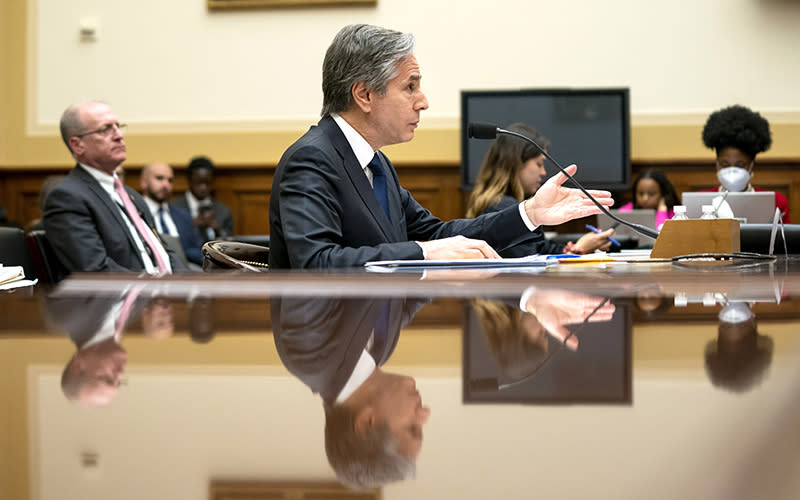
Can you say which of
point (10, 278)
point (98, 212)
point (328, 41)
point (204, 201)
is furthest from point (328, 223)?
point (328, 41)

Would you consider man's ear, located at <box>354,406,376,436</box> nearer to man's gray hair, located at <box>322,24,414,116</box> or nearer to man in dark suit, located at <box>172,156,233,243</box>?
man's gray hair, located at <box>322,24,414,116</box>

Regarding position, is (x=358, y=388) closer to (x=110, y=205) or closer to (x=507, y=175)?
(x=110, y=205)

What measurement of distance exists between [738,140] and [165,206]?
293 cm

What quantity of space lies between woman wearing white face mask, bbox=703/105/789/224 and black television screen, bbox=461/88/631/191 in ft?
2.06

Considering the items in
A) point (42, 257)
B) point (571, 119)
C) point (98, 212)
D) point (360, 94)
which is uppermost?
point (571, 119)

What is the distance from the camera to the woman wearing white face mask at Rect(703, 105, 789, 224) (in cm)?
339

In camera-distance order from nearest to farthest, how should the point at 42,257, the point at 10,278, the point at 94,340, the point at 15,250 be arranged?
the point at 94,340, the point at 10,278, the point at 15,250, the point at 42,257

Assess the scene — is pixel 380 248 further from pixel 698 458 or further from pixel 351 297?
pixel 698 458

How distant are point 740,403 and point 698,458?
37 millimetres

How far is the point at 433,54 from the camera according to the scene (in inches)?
180

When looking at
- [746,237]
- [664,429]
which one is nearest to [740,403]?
[664,429]

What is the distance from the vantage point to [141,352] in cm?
27

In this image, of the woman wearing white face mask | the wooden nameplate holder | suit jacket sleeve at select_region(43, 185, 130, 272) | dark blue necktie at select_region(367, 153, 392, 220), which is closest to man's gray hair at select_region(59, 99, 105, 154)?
suit jacket sleeve at select_region(43, 185, 130, 272)

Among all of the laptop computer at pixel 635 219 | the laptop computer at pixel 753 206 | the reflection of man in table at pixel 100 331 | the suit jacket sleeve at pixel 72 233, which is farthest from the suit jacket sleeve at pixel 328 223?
the laptop computer at pixel 635 219
